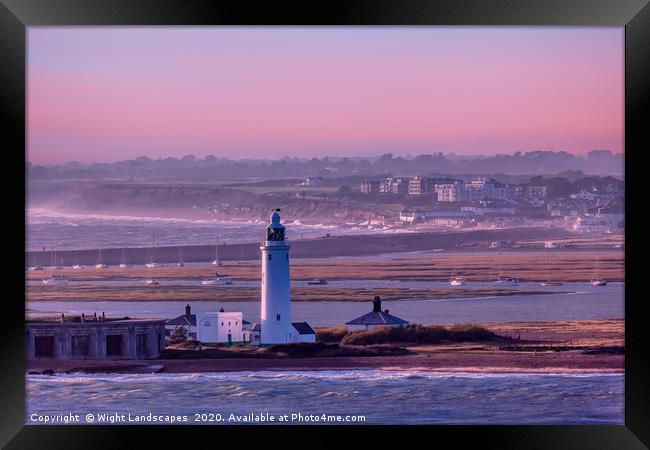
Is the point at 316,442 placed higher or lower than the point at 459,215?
lower

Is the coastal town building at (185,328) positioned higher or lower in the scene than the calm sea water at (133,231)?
lower

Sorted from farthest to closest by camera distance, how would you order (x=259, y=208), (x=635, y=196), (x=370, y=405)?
(x=259, y=208)
(x=370, y=405)
(x=635, y=196)

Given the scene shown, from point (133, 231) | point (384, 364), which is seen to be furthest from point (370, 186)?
point (133, 231)

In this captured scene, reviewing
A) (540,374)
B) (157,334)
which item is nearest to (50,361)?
(157,334)

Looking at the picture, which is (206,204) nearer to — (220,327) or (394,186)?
(220,327)

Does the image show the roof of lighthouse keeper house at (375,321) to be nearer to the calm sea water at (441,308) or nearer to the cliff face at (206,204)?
the calm sea water at (441,308)

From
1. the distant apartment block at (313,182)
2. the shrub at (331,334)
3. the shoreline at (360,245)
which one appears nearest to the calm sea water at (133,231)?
the shoreline at (360,245)

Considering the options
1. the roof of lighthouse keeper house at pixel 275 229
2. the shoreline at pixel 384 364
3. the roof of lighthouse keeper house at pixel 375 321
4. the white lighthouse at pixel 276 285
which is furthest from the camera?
the roof of lighthouse keeper house at pixel 375 321

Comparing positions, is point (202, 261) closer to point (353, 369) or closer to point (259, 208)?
point (259, 208)
